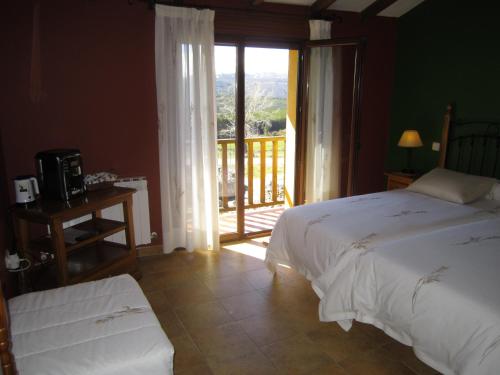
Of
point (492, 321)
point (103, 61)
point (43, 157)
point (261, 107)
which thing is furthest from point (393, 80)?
point (43, 157)

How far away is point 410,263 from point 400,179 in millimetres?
2184

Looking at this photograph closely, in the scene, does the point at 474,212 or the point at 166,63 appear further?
the point at 166,63

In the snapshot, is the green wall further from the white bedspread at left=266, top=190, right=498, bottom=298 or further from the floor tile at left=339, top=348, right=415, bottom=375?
the floor tile at left=339, top=348, right=415, bottom=375

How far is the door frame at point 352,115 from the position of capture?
357cm

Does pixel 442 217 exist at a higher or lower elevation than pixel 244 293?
higher

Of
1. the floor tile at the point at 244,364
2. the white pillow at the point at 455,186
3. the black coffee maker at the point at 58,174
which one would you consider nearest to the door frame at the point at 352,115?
the white pillow at the point at 455,186

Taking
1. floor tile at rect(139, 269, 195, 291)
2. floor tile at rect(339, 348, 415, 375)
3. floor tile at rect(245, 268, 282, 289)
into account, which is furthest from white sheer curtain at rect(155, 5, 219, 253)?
floor tile at rect(339, 348, 415, 375)

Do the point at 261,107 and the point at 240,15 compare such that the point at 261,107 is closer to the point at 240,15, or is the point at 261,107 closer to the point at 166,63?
the point at 240,15

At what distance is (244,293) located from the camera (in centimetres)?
297

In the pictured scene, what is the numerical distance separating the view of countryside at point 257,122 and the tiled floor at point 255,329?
1534mm

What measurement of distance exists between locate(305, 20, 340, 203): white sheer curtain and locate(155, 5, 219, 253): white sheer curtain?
1.10 metres

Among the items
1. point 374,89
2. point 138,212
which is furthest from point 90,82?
point 374,89

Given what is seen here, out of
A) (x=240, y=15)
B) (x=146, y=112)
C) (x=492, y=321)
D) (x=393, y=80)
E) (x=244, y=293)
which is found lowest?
(x=244, y=293)

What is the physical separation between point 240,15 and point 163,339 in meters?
2.99
